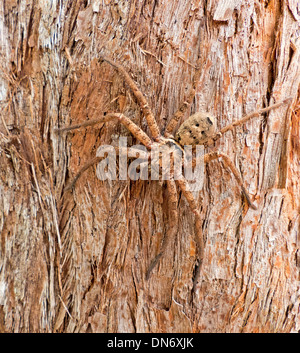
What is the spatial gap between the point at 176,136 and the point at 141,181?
34 centimetres

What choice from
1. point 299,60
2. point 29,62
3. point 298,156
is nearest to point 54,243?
point 29,62

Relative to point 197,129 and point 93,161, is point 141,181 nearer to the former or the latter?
point 93,161

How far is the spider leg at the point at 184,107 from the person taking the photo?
1.92 metres

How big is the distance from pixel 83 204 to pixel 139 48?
0.99 meters

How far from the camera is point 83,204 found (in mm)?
1993

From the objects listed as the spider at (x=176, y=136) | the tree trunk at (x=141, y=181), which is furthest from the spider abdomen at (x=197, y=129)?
the tree trunk at (x=141, y=181)

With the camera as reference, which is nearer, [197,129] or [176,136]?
[197,129]

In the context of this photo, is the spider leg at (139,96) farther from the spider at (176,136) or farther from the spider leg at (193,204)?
the spider leg at (193,204)

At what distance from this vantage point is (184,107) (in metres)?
1.93

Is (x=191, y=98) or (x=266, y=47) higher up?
(x=266, y=47)


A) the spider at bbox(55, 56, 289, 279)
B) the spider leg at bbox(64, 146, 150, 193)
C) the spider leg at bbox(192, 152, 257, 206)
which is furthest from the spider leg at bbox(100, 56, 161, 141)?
the spider leg at bbox(192, 152, 257, 206)

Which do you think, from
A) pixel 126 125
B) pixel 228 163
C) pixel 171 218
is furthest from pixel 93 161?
pixel 228 163

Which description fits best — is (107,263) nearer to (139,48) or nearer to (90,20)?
(139,48)

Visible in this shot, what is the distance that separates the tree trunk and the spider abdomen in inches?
4.5
